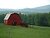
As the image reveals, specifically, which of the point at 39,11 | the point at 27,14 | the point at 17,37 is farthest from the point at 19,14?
the point at 17,37

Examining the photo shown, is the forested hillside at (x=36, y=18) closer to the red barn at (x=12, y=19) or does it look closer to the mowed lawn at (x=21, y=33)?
the red barn at (x=12, y=19)

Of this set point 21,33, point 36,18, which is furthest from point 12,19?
point 21,33

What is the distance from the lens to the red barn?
11452 millimetres

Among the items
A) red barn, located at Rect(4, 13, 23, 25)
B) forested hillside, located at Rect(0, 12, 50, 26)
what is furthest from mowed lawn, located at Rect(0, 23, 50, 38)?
forested hillside, located at Rect(0, 12, 50, 26)

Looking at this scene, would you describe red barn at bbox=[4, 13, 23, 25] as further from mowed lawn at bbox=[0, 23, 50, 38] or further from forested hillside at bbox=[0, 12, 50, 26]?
mowed lawn at bbox=[0, 23, 50, 38]

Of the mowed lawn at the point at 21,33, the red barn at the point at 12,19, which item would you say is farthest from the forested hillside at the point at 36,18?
the mowed lawn at the point at 21,33

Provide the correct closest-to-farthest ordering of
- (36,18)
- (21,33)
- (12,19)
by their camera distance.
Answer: (21,33)
(12,19)
(36,18)

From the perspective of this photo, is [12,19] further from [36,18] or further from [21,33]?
[21,33]

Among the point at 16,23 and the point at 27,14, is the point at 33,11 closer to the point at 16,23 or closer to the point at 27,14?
the point at 27,14

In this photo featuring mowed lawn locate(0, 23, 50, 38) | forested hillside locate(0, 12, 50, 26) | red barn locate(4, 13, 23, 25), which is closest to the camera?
mowed lawn locate(0, 23, 50, 38)

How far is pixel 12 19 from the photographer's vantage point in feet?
38.9

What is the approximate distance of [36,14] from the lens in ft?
41.5

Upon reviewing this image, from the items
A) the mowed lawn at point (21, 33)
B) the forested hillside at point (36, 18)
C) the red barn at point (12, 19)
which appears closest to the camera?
the mowed lawn at point (21, 33)

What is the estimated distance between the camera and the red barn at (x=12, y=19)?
37.6 feet
